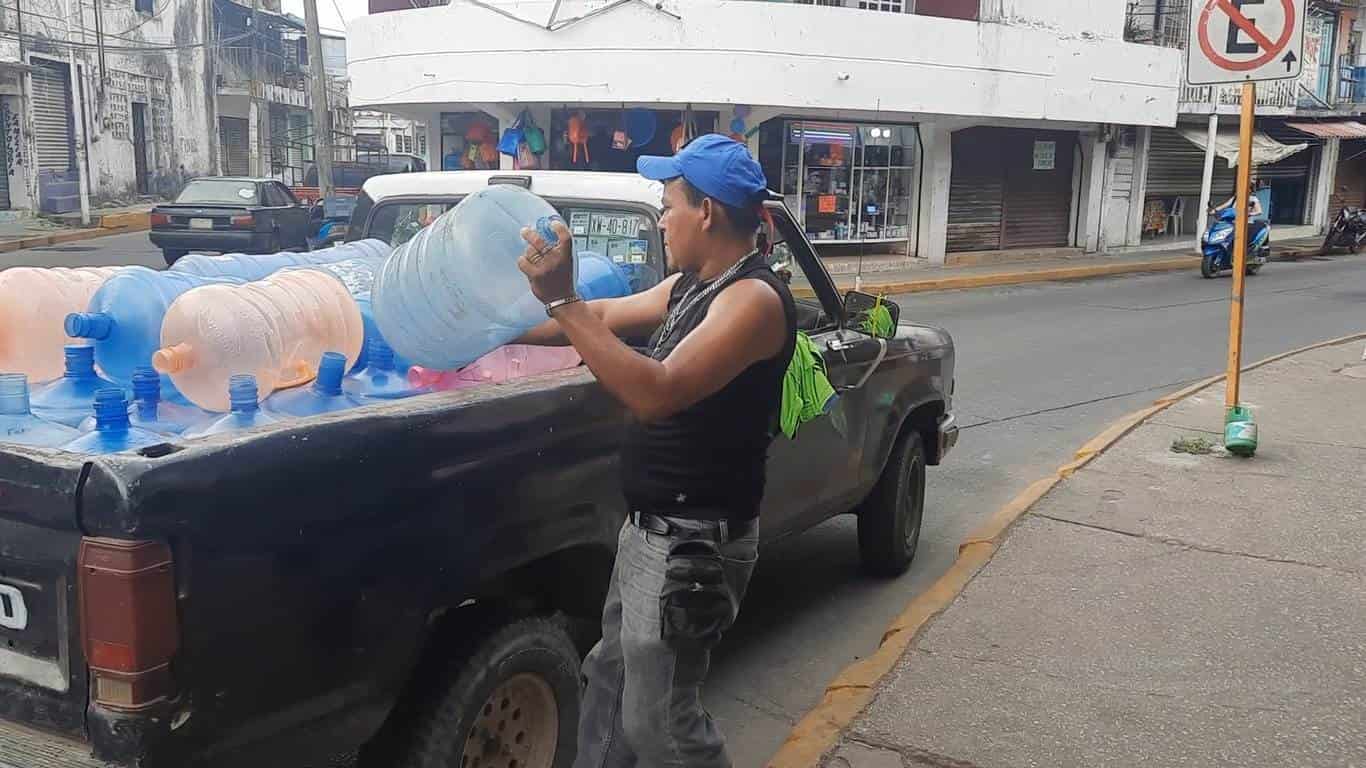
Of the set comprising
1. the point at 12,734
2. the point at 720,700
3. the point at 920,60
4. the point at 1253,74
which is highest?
the point at 920,60

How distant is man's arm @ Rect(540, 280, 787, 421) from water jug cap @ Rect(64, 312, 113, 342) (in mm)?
1439

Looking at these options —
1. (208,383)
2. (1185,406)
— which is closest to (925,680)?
(208,383)

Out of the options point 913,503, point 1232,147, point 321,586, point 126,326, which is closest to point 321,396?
point 126,326

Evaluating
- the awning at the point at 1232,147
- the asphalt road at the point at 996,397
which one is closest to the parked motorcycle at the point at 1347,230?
the awning at the point at 1232,147

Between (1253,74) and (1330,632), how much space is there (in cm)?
379

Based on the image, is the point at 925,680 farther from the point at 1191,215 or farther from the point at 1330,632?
the point at 1191,215

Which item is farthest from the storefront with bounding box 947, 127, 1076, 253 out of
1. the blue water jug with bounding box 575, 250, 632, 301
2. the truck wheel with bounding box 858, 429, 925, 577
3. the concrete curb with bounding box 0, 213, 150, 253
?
the blue water jug with bounding box 575, 250, 632, 301

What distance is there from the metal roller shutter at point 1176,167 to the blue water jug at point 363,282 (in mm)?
25627

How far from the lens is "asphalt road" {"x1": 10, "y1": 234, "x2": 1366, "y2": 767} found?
4.58 metres

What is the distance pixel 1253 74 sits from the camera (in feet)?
22.4

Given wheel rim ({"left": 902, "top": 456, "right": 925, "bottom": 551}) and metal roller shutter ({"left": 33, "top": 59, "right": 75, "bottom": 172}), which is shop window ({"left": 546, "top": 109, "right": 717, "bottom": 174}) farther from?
metal roller shutter ({"left": 33, "top": 59, "right": 75, "bottom": 172})

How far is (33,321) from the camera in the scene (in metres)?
3.32

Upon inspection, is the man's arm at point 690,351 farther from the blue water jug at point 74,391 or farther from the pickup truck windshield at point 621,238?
the pickup truck windshield at point 621,238

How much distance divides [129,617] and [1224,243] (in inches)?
852
